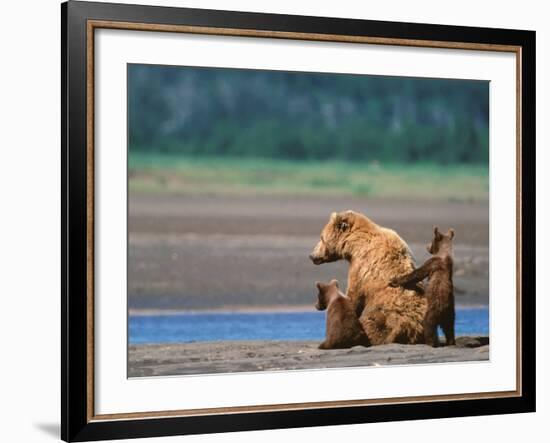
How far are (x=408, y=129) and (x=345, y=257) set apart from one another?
812 mm

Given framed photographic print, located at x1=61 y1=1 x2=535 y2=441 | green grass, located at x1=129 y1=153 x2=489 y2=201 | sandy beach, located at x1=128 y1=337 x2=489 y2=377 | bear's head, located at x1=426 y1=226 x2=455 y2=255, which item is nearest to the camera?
framed photographic print, located at x1=61 y1=1 x2=535 y2=441

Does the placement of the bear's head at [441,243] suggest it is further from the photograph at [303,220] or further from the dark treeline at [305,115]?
the dark treeline at [305,115]

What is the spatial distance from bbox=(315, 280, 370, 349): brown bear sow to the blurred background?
10cm

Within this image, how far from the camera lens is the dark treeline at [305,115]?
22.5 feet

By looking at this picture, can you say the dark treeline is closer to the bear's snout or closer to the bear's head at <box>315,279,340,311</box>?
the bear's snout

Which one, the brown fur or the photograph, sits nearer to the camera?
the photograph

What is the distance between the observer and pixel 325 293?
7.24m

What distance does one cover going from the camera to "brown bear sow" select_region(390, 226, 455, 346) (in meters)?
7.38

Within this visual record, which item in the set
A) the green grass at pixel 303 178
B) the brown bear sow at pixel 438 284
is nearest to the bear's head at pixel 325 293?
the brown bear sow at pixel 438 284

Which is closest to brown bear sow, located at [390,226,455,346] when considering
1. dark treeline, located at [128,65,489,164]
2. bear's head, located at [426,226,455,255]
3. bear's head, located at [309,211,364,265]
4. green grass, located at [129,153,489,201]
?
bear's head, located at [426,226,455,255]

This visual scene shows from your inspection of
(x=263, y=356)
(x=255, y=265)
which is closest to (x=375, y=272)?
(x=255, y=265)

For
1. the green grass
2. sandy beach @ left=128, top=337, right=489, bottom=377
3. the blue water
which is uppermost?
the green grass

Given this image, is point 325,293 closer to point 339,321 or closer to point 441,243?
point 339,321

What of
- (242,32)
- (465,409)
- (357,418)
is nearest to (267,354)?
(357,418)
